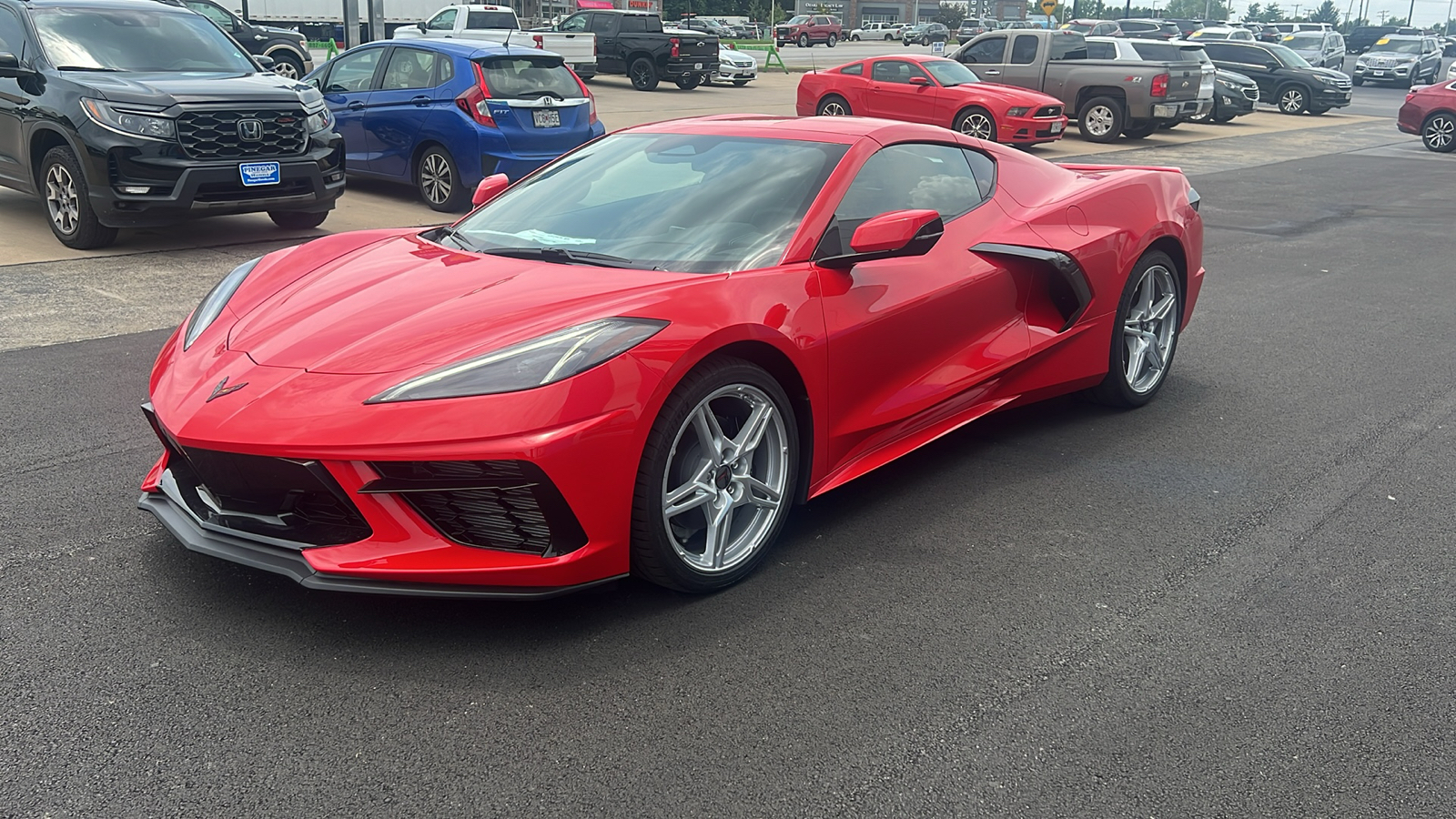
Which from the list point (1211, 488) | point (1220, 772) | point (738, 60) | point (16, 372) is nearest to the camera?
point (1220, 772)

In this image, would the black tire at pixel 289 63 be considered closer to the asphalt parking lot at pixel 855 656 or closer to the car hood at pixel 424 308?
the asphalt parking lot at pixel 855 656

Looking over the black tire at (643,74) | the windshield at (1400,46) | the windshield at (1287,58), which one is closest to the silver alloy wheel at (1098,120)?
the black tire at (643,74)

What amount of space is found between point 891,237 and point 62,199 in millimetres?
7095

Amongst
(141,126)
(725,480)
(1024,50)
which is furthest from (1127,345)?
(1024,50)

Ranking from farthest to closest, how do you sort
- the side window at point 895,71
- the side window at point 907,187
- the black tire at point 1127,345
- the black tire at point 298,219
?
the side window at point 895,71 < the black tire at point 298,219 < the black tire at point 1127,345 < the side window at point 907,187

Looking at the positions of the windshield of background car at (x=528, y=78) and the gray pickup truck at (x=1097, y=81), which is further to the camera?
the gray pickup truck at (x=1097, y=81)

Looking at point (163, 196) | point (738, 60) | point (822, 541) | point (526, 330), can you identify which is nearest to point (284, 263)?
point (526, 330)

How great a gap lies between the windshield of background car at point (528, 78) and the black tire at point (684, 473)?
7850mm

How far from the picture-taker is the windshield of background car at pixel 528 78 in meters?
10.6

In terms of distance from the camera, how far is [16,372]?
539 centimetres

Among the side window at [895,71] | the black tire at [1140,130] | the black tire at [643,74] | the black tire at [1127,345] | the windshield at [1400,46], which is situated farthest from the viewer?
the windshield at [1400,46]

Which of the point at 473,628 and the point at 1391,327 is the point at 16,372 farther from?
the point at 1391,327

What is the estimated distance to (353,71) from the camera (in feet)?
38.3

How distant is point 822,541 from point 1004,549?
0.59 m
